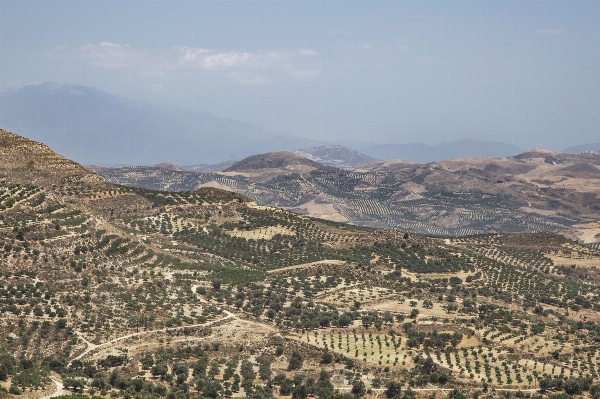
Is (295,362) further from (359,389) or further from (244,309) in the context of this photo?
(244,309)

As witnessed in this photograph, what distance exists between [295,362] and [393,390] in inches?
258

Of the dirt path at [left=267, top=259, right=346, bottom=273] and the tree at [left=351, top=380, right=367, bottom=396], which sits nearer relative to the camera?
the tree at [left=351, top=380, right=367, bottom=396]

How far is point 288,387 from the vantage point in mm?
34375

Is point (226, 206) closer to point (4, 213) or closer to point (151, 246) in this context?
point (151, 246)

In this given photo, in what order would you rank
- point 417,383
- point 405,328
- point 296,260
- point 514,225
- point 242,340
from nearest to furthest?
point 417,383
point 242,340
point 405,328
point 296,260
point 514,225

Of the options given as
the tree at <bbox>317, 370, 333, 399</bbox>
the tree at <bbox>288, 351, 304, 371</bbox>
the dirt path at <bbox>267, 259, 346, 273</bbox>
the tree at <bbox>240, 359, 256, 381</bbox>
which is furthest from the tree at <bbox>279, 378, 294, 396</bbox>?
the dirt path at <bbox>267, 259, 346, 273</bbox>

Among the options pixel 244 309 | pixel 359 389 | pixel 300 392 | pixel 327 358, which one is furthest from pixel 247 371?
pixel 244 309

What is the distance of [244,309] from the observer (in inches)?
1882

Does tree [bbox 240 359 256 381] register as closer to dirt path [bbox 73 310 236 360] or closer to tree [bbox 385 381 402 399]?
dirt path [bbox 73 310 236 360]

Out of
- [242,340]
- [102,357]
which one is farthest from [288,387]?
[102,357]

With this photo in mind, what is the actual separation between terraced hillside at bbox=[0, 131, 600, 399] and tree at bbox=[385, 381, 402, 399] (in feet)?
0.23

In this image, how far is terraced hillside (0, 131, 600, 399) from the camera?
3516 centimetres

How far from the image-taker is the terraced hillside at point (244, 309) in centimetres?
3516

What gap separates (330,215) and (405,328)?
145873 mm
